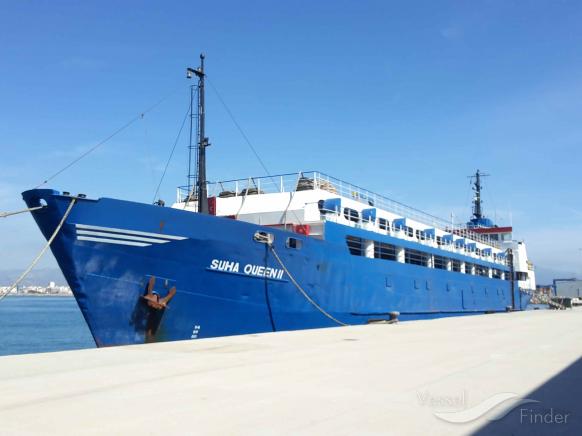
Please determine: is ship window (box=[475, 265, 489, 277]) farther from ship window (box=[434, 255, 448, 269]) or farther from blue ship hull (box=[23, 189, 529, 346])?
blue ship hull (box=[23, 189, 529, 346])

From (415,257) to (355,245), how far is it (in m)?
6.75

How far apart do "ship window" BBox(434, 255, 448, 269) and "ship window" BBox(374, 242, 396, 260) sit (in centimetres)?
552

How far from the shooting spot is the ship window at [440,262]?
28.2 m

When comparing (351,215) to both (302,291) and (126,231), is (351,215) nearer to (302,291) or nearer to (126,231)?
(302,291)

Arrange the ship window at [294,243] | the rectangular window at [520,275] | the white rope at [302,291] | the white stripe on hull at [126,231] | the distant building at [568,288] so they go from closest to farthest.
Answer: the white stripe on hull at [126,231]
the white rope at [302,291]
the ship window at [294,243]
the rectangular window at [520,275]
the distant building at [568,288]

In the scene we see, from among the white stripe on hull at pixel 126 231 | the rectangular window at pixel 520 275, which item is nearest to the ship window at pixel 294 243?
the white stripe on hull at pixel 126 231

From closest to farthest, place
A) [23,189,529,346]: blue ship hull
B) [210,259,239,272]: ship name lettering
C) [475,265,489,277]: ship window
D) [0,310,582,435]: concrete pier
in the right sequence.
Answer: [0,310,582,435]: concrete pier → [23,189,529,346]: blue ship hull → [210,259,239,272]: ship name lettering → [475,265,489,277]: ship window

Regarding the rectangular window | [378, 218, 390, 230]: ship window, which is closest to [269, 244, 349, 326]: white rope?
[378, 218, 390, 230]: ship window

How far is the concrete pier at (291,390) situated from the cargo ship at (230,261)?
6.32ft

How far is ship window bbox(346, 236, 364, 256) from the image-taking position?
64.3ft

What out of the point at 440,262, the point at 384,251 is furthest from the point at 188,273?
the point at 440,262

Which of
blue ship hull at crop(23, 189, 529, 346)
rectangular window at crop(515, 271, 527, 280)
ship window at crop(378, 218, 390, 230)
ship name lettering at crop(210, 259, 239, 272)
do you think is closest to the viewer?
blue ship hull at crop(23, 189, 529, 346)

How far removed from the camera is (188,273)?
→ 12.9 meters

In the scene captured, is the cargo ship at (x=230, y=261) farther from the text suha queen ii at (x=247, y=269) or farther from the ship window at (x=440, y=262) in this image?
the ship window at (x=440, y=262)
